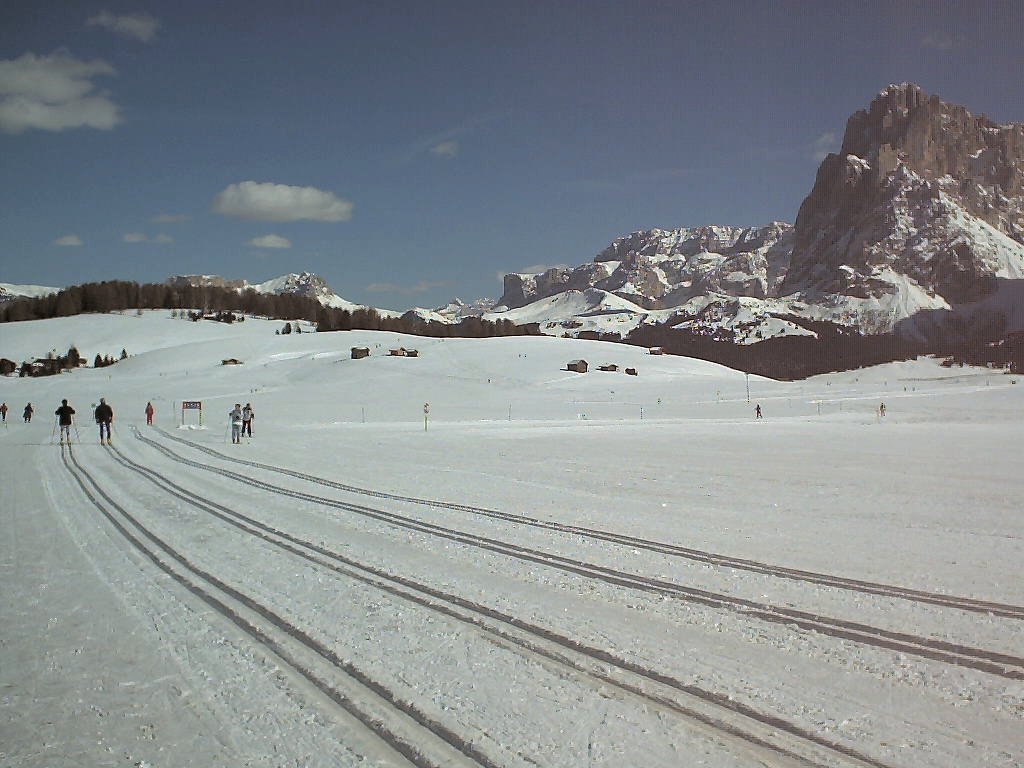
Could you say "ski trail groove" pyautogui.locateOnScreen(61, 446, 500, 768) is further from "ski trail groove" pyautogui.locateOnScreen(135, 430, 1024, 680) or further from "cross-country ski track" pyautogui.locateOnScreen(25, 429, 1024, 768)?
"ski trail groove" pyautogui.locateOnScreen(135, 430, 1024, 680)

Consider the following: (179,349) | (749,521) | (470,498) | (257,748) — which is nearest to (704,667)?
(257,748)

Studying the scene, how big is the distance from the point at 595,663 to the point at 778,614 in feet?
6.91

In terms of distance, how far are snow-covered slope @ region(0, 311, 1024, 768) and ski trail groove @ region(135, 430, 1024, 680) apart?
38 mm

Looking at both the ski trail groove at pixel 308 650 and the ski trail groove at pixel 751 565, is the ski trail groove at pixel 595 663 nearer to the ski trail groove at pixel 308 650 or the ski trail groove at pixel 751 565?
the ski trail groove at pixel 308 650

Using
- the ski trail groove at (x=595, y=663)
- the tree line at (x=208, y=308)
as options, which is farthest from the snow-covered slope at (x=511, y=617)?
the tree line at (x=208, y=308)

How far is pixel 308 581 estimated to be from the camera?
316 inches

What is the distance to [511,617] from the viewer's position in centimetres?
673

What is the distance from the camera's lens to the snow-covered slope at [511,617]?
4.57 m

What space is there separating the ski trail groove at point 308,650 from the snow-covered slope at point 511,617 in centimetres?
3

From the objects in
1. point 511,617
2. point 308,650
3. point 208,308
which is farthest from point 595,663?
point 208,308

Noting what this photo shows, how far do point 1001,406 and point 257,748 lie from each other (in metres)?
70.2

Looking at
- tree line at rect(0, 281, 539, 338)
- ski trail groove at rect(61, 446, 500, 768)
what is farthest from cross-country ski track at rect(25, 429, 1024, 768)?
tree line at rect(0, 281, 539, 338)

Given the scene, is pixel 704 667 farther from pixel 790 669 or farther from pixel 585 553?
pixel 585 553

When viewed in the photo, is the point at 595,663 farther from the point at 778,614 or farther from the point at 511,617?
the point at 778,614
